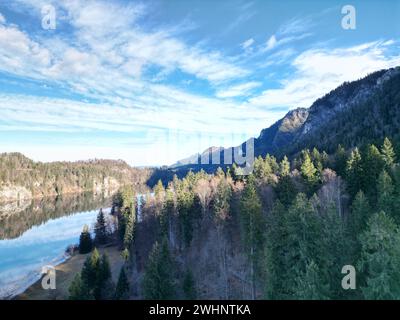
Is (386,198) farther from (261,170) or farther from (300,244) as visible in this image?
(261,170)

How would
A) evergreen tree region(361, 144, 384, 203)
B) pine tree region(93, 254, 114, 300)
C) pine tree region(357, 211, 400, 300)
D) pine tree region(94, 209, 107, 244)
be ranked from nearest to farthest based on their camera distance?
pine tree region(357, 211, 400, 300)
pine tree region(93, 254, 114, 300)
evergreen tree region(361, 144, 384, 203)
pine tree region(94, 209, 107, 244)

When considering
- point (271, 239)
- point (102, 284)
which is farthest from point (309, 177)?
point (102, 284)

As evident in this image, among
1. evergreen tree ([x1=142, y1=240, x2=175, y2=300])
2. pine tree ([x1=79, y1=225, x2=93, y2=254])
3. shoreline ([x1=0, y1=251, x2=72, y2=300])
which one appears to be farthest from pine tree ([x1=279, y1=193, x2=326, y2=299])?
pine tree ([x1=79, y1=225, x2=93, y2=254])

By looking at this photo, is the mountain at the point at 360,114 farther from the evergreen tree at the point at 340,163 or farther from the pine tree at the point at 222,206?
the pine tree at the point at 222,206

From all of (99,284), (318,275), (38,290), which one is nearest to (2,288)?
(38,290)

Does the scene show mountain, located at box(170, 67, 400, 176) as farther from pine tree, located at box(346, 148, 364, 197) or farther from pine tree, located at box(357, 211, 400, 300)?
pine tree, located at box(357, 211, 400, 300)

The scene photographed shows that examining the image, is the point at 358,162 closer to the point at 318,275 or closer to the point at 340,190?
the point at 340,190
